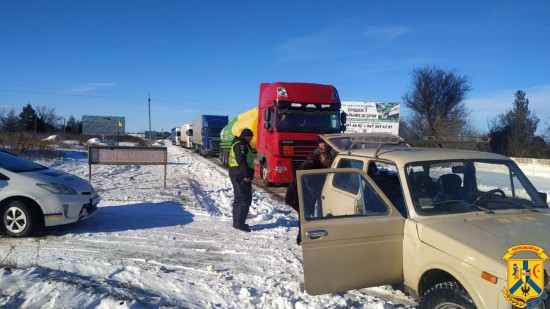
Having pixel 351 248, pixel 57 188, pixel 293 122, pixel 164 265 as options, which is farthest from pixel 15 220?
pixel 293 122

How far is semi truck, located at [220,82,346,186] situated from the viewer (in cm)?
1255

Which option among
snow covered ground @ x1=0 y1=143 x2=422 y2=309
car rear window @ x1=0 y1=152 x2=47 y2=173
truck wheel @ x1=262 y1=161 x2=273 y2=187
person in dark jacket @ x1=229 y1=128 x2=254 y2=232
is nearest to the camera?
snow covered ground @ x1=0 y1=143 x2=422 y2=309

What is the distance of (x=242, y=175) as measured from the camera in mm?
7129

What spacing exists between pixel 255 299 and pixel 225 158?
19567 mm

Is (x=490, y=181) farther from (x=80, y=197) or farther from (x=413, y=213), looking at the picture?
(x=80, y=197)

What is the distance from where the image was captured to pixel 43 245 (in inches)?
231

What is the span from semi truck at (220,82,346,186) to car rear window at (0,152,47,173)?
702cm

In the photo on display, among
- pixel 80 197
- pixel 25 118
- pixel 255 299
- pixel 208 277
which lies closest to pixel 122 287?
pixel 208 277

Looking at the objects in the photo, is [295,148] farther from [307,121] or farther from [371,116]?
[371,116]

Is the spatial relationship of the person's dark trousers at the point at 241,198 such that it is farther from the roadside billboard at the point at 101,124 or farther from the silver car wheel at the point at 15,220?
the roadside billboard at the point at 101,124

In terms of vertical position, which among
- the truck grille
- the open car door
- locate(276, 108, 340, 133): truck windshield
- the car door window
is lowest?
the open car door

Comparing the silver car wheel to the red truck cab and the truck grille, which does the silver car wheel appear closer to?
the red truck cab

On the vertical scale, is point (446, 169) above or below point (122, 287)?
above

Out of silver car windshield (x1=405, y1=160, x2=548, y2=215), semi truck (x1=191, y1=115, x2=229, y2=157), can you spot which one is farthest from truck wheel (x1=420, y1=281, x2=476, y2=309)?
semi truck (x1=191, y1=115, x2=229, y2=157)
